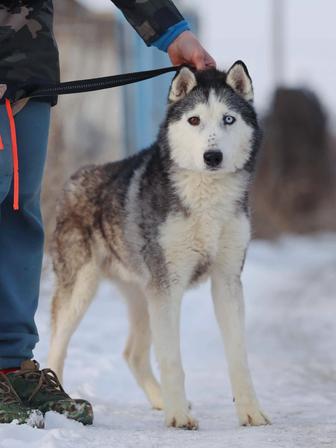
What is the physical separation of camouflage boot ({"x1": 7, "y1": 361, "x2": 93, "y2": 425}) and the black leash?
100 cm

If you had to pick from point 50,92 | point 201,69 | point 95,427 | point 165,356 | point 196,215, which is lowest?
point 95,427

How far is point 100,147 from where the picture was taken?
13008mm

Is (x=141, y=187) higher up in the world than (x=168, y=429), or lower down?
higher up

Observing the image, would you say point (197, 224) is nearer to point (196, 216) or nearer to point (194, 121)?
point (196, 216)

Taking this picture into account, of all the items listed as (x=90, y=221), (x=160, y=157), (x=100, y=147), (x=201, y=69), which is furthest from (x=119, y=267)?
(x=100, y=147)

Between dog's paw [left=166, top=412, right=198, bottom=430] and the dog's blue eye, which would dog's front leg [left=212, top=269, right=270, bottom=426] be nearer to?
dog's paw [left=166, top=412, right=198, bottom=430]

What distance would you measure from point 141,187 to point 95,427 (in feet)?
3.94

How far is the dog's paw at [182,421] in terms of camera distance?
12.1ft

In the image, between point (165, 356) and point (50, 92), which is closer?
point (50, 92)

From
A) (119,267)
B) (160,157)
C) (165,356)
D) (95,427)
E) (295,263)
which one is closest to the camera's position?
(95,427)

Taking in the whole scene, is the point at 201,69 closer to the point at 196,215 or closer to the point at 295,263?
the point at 196,215

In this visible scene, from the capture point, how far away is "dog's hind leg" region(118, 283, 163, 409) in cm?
484

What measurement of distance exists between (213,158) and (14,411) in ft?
4.24

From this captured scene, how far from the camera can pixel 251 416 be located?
375 centimetres
